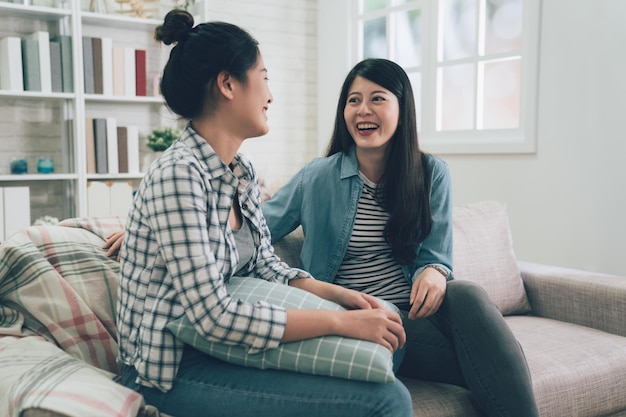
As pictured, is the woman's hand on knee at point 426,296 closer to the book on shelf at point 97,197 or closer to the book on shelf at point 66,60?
the book on shelf at point 97,197

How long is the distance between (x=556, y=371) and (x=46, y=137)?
3.36 meters

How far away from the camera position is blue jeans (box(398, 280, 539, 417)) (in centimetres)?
151

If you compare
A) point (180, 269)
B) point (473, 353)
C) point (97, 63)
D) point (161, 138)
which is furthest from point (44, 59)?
point (473, 353)

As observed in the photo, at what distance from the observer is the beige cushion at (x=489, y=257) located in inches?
88.0

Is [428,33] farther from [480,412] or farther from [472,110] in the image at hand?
[480,412]

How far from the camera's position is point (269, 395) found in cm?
122

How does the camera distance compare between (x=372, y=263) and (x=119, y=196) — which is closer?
(x=372, y=263)

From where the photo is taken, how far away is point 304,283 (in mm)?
1597

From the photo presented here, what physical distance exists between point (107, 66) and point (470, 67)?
85.4 inches

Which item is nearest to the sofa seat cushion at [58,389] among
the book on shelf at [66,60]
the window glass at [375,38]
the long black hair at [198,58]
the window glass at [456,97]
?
the long black hair at [198,58]

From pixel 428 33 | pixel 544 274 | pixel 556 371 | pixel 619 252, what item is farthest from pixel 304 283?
pixel 428 33

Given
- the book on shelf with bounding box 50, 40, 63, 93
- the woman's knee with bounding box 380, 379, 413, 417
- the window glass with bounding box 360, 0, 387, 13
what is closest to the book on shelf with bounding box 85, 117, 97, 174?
the book on shelf with bounding box 50, 40, 63, 93

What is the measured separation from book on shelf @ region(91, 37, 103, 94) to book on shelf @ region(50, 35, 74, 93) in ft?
0.44

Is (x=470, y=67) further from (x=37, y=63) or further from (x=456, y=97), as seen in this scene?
(x=37, y=63)
